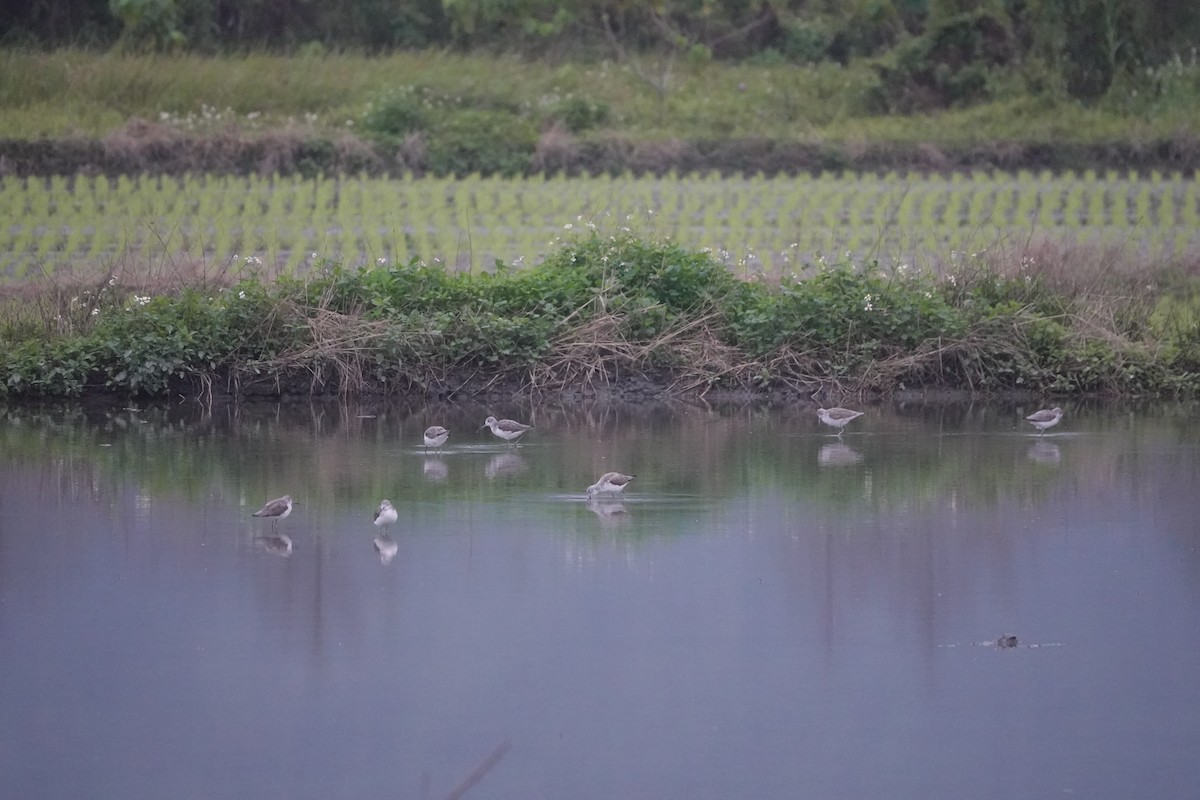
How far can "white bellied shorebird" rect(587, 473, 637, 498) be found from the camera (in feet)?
30.5

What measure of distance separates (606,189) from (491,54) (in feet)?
37.7

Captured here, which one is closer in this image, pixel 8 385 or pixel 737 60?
pixel 8 385

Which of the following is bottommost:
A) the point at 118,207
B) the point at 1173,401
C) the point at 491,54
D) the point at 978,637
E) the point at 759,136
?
the point at 978,637

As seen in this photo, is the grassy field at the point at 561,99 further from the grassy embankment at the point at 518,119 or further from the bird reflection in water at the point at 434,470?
the bird reflection in water at the point at 434,470

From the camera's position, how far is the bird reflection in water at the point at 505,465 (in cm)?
1027

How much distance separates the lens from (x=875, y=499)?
9.52 metres

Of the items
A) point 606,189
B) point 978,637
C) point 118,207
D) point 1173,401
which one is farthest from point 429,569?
point 606,189

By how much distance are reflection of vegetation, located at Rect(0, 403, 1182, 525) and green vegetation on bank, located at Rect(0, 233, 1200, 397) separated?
416mm

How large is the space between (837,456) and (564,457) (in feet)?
5.91

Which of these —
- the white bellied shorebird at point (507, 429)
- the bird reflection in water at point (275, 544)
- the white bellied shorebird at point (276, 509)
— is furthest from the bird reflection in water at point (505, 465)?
the bird reflection in water at point (275, 544)

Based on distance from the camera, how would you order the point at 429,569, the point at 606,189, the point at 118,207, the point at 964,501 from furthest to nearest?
1. the point at 606,189
2. the point at 118,207
3. the point at 964,501
4. the point at 429,569

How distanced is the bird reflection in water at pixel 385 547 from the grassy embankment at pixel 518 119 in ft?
50.2

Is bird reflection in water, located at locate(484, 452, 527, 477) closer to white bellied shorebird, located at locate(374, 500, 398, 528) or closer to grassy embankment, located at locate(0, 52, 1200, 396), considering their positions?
white bellied shorebird, located at locate(374, 500, 398, 528)

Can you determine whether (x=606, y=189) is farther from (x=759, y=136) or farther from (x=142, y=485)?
(x=142, y=485)
